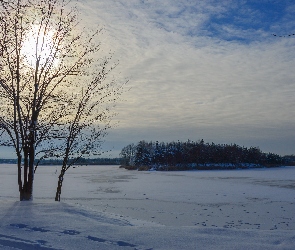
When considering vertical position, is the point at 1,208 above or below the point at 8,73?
below

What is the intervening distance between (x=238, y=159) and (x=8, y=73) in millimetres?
99557

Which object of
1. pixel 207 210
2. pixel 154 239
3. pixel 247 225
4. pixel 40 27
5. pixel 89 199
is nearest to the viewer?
pixel 154 239

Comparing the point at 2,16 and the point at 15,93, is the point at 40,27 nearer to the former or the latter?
the point at 2,16

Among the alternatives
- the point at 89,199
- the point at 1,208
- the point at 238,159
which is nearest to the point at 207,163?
the point at 238,159

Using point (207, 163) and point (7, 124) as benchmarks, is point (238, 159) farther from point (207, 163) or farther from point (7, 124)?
point (7, 124)

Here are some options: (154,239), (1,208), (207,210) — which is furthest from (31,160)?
(207,210)

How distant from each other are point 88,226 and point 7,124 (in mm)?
5307

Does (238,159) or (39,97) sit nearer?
(39,97)

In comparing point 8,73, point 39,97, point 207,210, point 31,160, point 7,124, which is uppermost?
point 8,73

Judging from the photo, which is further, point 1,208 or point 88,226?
point 1,208

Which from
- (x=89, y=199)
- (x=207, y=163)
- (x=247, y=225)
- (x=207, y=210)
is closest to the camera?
(x=247, y=225)

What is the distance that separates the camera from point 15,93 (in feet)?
32.3

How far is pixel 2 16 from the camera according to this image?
9.36 metres

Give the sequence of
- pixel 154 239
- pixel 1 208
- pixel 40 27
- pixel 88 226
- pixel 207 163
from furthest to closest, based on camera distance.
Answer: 1. pixel 207 163
2. pixel 40 27
3. pixel 1 208
4. pixel 88 226
5. pixel 154 239
